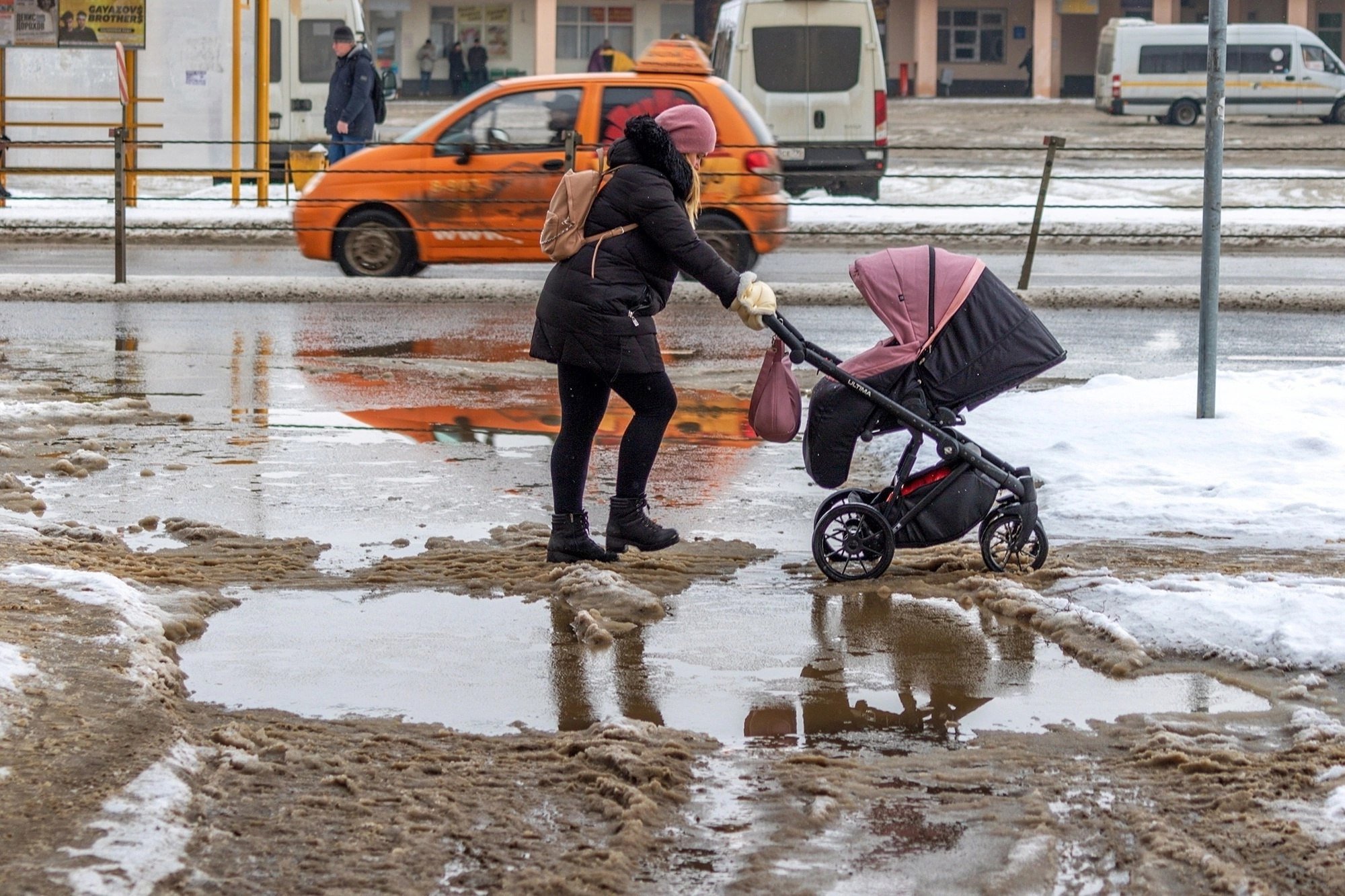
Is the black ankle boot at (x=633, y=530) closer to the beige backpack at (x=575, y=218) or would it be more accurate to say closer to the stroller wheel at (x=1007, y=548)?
the beige backpack at (x=575, y=218)

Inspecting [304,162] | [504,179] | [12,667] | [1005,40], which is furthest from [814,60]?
[1005,40]

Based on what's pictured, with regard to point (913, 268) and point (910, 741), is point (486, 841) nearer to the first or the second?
point (910, 741)

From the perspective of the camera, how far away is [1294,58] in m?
40.8

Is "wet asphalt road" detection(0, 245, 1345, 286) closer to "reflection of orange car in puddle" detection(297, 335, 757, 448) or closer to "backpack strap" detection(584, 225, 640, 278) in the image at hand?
"reflection of orange car in puddle" detection(297, 335, 757, 448)

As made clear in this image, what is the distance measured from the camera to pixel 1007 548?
628 cm

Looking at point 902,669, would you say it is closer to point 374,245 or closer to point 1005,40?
point 374,245

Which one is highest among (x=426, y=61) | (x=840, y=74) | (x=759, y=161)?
(x=426, y=61)

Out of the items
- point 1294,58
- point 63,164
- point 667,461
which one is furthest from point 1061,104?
point 667,461

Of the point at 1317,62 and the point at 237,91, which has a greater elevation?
the point at 1317,62

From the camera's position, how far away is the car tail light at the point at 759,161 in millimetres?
15859

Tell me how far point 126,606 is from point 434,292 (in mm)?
9732

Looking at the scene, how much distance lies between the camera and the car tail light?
52.0 feet

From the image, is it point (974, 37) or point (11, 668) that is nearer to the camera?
point (11, 668)

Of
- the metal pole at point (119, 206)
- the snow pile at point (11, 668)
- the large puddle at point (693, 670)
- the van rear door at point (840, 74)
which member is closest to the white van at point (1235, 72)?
the van rear door at point (840, 74)
